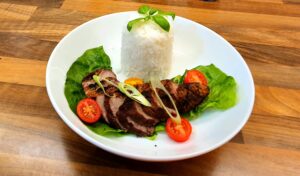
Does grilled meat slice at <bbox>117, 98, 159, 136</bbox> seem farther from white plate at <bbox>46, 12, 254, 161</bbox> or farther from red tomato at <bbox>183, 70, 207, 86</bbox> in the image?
red tomato at <bbox>183, 70, 207, 86</bbox>

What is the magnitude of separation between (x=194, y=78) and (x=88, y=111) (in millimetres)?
577

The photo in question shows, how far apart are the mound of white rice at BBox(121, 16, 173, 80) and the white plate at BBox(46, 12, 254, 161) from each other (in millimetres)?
114

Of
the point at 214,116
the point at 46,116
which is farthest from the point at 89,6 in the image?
the point at 214,116

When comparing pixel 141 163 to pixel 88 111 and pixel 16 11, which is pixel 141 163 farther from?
pixel 16 11

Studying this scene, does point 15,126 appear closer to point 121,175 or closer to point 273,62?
point 121,175

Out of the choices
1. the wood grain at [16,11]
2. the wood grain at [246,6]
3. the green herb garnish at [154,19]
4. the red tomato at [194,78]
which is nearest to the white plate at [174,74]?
the red tomato at [194,78]

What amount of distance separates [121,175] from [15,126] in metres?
0.56

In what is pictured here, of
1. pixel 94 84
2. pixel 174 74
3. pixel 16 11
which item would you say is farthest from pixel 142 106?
pixel 16 11

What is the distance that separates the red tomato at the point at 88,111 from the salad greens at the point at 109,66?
1.1 inches

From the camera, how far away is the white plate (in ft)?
3.57

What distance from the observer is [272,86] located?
1.65 m

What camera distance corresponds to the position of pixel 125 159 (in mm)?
1210

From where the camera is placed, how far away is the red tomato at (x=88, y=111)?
4.11ft

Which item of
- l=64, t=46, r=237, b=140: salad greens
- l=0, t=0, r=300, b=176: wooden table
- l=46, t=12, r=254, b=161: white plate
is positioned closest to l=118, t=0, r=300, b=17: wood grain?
l=0, t=0, r=300, b=176: wooden table
